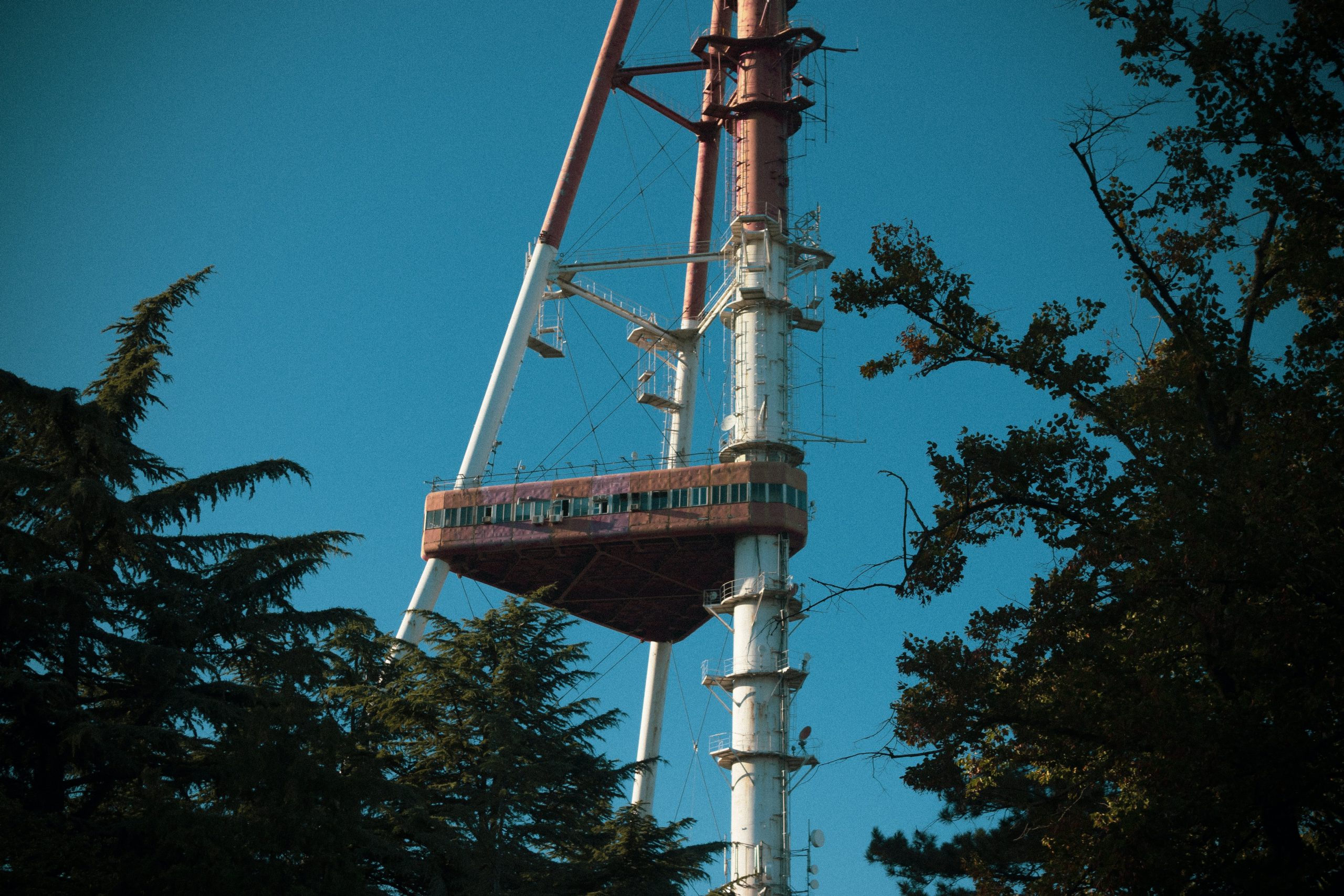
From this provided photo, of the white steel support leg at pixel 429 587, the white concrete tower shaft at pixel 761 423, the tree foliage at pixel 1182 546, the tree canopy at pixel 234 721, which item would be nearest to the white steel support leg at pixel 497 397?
the white steel support leg at pixel 429 587

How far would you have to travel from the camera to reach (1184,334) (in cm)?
1688

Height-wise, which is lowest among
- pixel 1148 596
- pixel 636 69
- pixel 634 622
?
pixel 1148 596

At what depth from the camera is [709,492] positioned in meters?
55.8

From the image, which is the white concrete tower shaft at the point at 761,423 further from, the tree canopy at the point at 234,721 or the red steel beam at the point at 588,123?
the tree canopy at the point at 234,721

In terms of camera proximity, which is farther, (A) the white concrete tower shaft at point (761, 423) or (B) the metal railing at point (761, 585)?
(B) the metal railing at point (761, 585)

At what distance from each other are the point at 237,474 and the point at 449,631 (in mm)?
7808

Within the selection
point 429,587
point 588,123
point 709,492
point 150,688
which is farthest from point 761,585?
point 150,688

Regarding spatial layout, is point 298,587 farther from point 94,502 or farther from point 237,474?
point 94,502

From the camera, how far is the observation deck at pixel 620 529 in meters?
55.6

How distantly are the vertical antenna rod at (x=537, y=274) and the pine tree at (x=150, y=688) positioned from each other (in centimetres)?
2992

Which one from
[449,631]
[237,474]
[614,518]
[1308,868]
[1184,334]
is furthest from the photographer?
[614,518]

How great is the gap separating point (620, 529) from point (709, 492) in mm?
4038

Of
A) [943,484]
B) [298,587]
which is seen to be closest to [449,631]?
[298,587]

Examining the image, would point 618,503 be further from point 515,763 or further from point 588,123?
point 515,763
